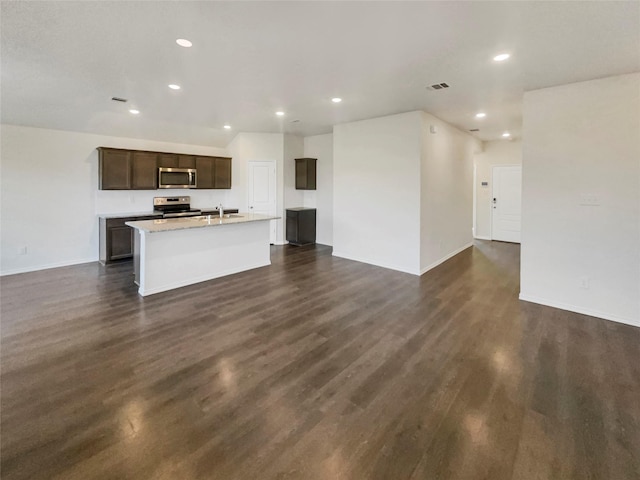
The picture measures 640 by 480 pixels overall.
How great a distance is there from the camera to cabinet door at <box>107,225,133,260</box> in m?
5.91

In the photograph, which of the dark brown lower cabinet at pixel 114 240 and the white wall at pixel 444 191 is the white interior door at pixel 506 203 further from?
the dark brown lower cabinet at pixel 114 240

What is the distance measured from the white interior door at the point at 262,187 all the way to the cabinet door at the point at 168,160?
1.65 metres

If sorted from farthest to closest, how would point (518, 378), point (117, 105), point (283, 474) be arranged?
point (117, 105)
point (518, 378)
point (283, 474)

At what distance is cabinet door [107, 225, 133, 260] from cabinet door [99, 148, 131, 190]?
2.76 ft

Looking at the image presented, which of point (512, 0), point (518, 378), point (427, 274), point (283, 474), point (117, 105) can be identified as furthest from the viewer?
point (427, 274)

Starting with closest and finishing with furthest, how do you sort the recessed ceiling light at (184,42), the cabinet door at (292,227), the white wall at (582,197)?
1. the recessed ceiling light at (184,42)
2. the white wall at (582,197)
3. the cabinet door at (292,227)

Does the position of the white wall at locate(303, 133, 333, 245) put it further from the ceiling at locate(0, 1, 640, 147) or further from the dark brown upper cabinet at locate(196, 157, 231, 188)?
the ceiling at locate(0, 1, 640, 147)

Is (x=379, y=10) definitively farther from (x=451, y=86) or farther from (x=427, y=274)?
(x=427, y=274)

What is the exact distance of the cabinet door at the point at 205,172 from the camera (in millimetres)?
7262

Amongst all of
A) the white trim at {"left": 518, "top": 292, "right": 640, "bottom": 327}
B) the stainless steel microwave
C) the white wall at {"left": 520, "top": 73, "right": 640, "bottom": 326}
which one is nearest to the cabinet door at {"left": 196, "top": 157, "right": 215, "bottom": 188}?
the stainless steel microwave

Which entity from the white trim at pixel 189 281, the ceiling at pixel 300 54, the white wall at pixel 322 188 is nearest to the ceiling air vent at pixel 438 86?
the ceiling at pixel 300 54

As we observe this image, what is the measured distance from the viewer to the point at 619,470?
1.66 meters

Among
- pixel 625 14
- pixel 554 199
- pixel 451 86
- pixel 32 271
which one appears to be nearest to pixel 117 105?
pixel 32 271

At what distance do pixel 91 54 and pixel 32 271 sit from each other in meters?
4.32
